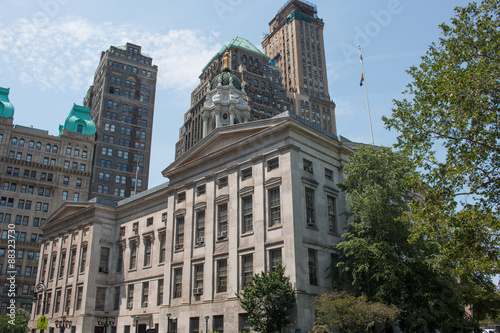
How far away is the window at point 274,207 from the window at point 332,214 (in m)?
5.39

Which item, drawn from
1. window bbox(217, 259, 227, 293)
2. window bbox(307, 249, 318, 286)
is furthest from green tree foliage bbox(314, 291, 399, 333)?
window bbox(217, 259, 227, 293)

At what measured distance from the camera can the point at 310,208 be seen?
127ft

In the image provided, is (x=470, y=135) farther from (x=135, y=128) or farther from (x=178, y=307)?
(x=135, y=128)

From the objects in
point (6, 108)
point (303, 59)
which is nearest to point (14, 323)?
point (6, 108)

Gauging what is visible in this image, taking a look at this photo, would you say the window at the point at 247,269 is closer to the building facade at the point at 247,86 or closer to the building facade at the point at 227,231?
the building facade at the point at 227,231

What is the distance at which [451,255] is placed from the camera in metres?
23.9

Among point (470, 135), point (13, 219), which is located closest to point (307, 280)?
point (470, 135)

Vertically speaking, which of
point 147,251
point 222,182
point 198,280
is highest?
point 222,182

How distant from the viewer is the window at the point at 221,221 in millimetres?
41656

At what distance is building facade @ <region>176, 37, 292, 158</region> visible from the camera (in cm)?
12156

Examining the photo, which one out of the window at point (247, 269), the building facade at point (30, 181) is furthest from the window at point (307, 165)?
the building facade at point (30, 181)

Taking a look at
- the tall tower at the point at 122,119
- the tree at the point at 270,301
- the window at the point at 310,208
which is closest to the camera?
the tree at the point at 270,301

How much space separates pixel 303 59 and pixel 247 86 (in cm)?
3522

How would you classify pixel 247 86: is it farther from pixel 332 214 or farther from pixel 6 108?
pixel 332 214
